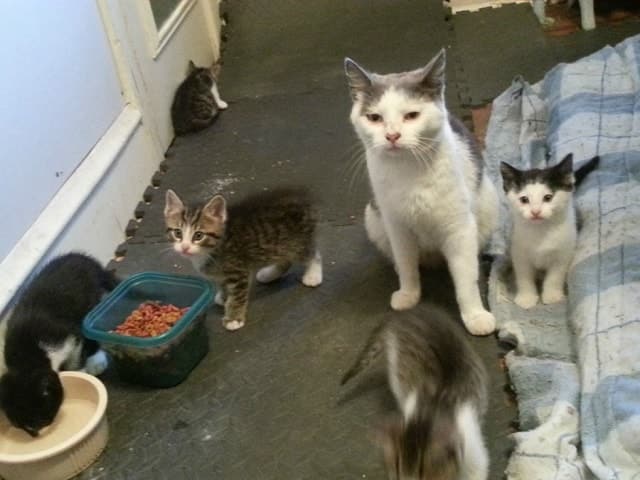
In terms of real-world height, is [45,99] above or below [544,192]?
above

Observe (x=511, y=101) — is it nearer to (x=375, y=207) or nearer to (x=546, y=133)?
(x=546, y=133)

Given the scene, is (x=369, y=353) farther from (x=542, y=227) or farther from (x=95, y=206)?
(x=95, y=206)

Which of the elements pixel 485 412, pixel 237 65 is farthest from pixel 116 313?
pixel 237 65

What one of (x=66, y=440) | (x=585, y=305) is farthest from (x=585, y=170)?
(x=66, y=440)

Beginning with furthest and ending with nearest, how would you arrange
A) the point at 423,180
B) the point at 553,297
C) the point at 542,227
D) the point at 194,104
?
the point at 194,104
the point at 553,297
the point at 542,227
the point at 423,180

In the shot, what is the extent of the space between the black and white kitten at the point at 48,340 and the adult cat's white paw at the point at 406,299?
2.93ft

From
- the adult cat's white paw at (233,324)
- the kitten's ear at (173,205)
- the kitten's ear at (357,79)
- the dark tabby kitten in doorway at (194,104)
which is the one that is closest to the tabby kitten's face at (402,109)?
the kitten's ear at (357,79)

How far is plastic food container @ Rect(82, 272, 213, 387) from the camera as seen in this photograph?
2066 mm

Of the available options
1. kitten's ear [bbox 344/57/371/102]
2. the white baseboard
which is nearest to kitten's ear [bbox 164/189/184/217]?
the white baseboard

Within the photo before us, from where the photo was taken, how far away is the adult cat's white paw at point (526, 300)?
2199mm

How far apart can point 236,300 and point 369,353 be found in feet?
1.85

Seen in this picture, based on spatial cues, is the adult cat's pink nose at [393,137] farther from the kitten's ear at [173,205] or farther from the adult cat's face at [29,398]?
the adult cat's face at [29,398]

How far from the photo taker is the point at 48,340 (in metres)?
2.03

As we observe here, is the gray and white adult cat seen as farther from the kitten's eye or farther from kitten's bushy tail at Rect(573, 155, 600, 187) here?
kitten's bushy tail at Rect(573, 155, 600, 187)
